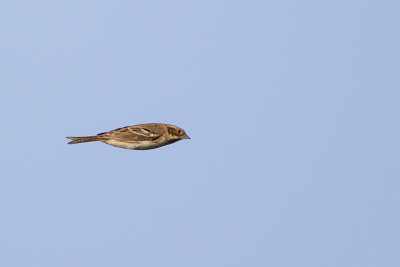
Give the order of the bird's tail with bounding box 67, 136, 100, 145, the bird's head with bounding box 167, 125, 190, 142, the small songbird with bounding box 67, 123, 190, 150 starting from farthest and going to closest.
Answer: the bird's head with bounding box 167, 125, 190, 142 → the small songbird with bounding box 67, 123, 190, 150 → the bird's tail with bounding box 67, 136, 100, 145

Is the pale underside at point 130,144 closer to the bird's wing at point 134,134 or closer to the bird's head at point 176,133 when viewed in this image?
the bird's wing at point 134,134

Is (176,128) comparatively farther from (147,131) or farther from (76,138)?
(76,138)

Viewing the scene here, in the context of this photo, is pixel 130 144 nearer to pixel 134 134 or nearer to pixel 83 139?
pixel 134 134

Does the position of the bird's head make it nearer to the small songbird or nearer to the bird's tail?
the small songbird

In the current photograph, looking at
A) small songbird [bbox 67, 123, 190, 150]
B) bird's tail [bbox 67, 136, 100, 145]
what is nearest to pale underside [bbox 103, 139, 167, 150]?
small songbird [bbox 67, 123, 190, 150]

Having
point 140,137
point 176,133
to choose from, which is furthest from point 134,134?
point 176,133

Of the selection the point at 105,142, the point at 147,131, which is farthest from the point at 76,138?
the point at 147,131

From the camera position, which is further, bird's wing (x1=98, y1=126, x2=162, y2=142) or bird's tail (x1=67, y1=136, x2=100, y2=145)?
bird's wing (x1=98, y1=126, x2=162, y2=142)
